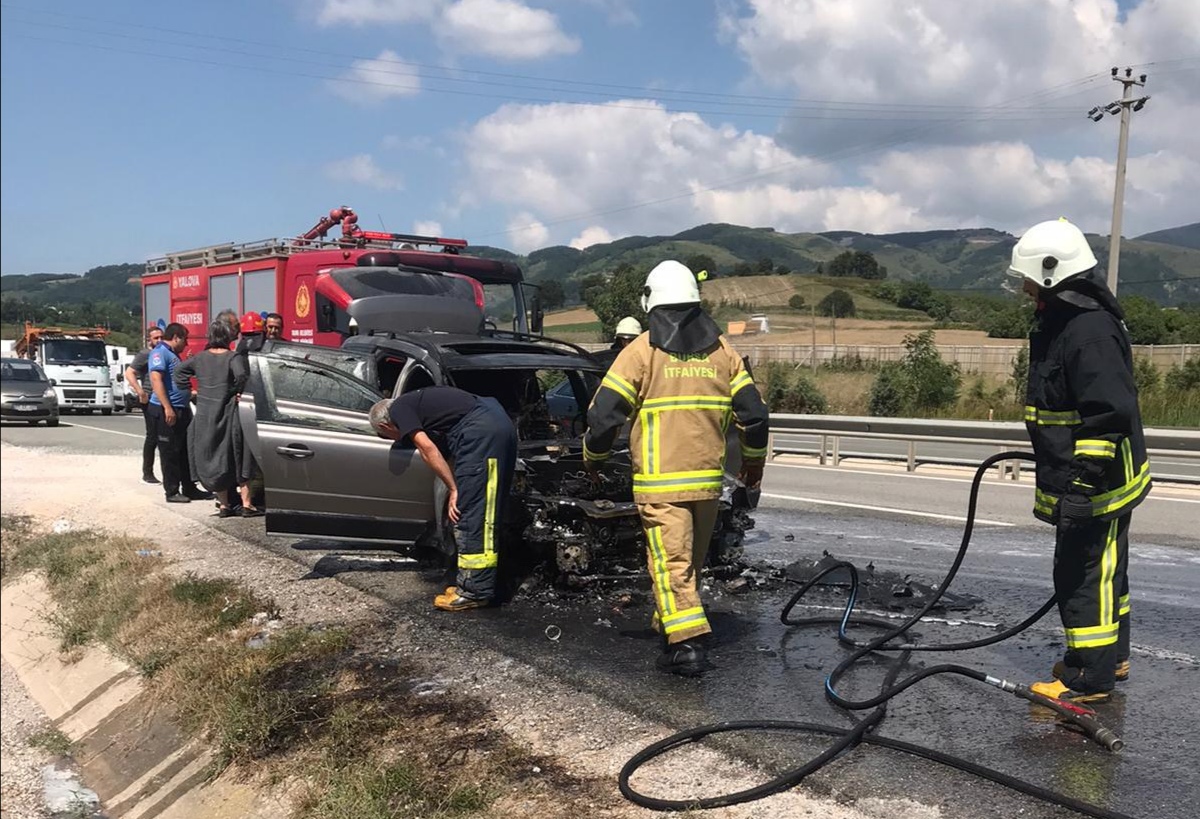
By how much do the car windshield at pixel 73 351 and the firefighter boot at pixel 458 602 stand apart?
2342 centimetres

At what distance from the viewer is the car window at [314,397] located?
6.22m

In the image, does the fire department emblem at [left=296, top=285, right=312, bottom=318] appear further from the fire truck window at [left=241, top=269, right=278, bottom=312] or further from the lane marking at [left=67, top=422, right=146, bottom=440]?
the lane marking at [left=67, top=422, right=146, bottom=440]

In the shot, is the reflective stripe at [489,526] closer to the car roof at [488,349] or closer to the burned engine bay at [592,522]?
the burned engine bay at [592,522]

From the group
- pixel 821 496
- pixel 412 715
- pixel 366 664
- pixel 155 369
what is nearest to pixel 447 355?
pixel 366 664

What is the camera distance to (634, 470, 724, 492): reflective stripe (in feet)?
14.1

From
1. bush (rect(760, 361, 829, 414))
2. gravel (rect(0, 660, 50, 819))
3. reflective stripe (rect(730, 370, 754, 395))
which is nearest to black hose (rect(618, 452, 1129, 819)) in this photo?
reflective stripe (rect(730, 370, 754, 395))

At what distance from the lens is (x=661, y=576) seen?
434 cm

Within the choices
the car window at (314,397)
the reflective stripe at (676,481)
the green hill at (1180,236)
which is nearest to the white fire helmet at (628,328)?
the car window at (314,397)

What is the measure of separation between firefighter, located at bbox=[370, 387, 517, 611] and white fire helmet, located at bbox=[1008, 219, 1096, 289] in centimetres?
292

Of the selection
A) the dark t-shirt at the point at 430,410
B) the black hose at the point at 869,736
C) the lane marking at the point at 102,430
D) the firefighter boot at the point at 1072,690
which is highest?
the dark t-shirt at the point at 430,410

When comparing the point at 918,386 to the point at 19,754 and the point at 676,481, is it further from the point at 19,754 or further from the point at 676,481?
the point at 19,754

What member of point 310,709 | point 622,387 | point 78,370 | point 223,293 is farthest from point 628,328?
point 78,370

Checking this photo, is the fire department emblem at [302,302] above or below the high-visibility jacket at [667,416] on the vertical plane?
above

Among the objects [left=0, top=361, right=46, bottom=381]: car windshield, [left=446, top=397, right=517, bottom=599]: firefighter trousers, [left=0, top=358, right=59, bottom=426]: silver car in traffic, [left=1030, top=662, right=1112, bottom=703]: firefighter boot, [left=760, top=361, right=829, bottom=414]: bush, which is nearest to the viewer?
[left=1030, top=662, right=1112, bottom=703]: firefighter boot
